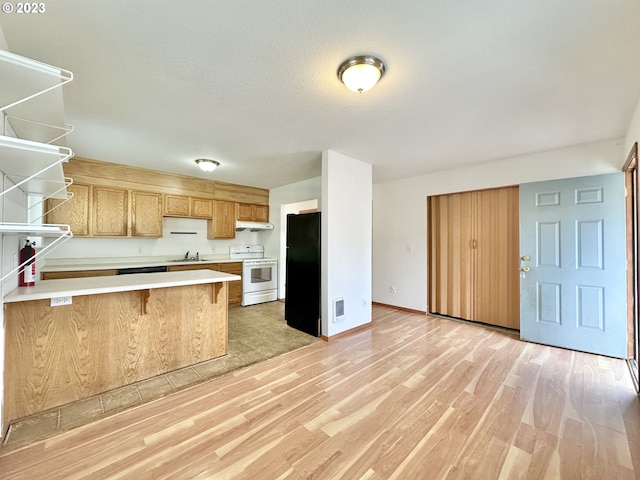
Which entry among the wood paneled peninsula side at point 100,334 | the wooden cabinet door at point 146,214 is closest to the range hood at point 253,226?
the wooden cabinet door at point 146,214

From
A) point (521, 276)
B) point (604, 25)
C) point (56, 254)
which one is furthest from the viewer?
point (56, 254)

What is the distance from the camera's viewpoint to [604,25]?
1399 millimetres

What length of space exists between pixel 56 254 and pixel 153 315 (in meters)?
2.81

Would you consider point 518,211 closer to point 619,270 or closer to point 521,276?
point 521,276

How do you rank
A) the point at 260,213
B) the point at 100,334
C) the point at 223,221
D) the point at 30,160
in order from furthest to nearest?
the point at 260,213, the point at 223,221, the point at 100,334, the point at 30,160

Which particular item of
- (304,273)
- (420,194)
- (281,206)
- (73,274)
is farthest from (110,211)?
(420,194)

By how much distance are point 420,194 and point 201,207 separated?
13.2 feet

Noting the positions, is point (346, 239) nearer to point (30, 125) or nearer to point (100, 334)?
point (100, 334)

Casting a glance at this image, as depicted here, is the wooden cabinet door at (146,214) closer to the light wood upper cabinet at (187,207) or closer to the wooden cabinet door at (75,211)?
the light wood upper cabinet at (187,207)

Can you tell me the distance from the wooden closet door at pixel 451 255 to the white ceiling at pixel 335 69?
4.16 ft

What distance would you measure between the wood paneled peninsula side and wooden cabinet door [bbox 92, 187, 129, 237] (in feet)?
6.35

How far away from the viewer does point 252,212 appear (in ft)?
18.3

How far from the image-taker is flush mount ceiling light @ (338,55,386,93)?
5.46ft

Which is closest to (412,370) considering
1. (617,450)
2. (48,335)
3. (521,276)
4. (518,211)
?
(617,450)
